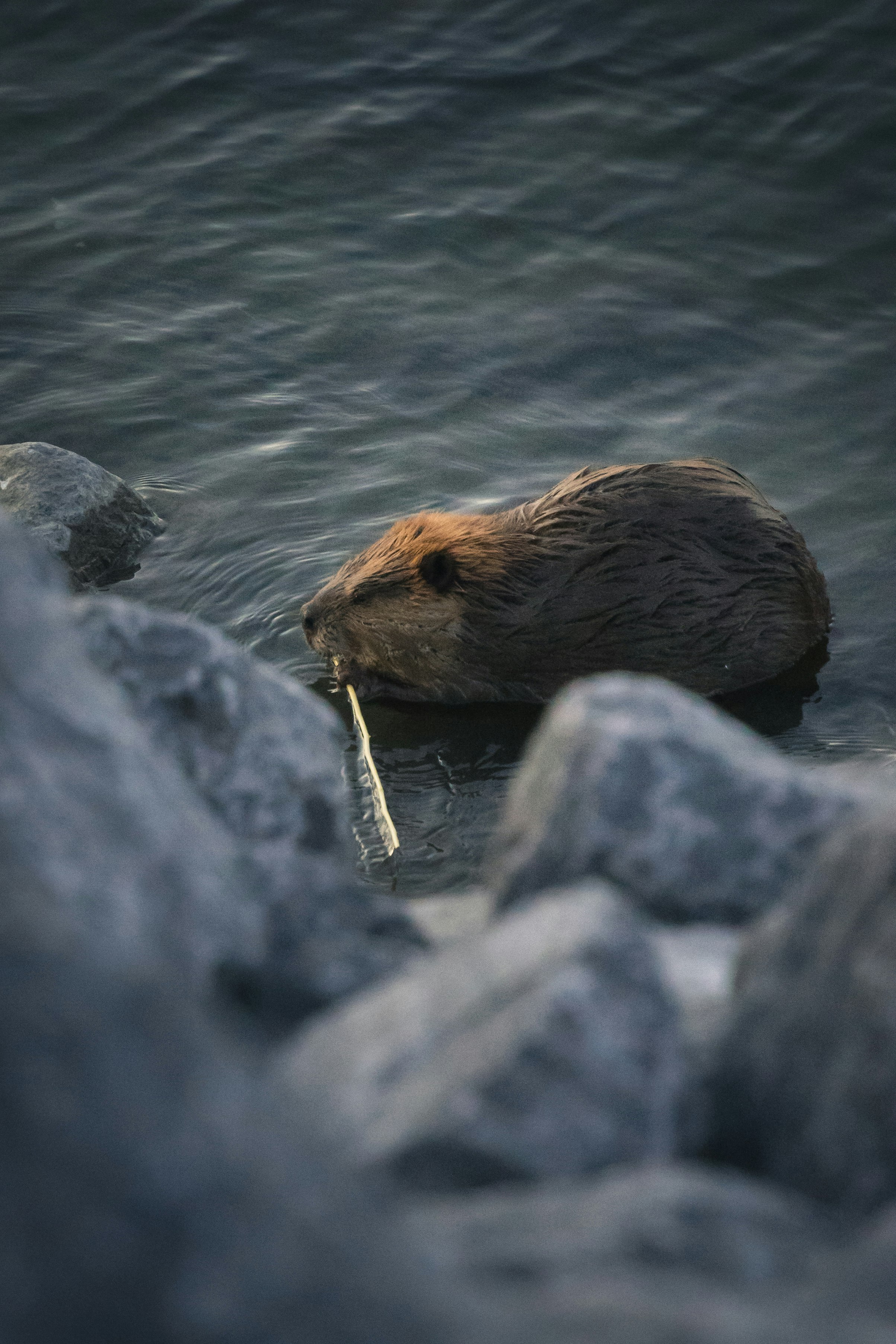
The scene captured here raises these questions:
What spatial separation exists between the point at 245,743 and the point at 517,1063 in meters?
1.00

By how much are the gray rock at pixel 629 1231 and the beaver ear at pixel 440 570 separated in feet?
12.8

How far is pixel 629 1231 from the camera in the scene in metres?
1.37

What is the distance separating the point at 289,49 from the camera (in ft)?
34.3

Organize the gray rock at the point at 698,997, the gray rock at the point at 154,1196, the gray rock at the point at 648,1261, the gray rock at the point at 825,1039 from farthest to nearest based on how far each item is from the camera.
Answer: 1. the gray rock at the point at 698,997
2. the gray rock at the point at 825,1039
3. the gray rock at the point at 648,1261
4. the gray rock at the point at 154,1196

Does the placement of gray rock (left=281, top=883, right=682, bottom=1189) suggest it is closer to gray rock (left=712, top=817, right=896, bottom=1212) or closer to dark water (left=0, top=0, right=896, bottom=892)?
gray rock (left=712, top=817, right=896, bottom=1212)

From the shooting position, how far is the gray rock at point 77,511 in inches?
242

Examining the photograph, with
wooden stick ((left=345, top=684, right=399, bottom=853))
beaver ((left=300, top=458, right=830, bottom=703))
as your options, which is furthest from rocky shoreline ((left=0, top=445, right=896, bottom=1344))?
beaver ((left=300, top=458, right=830, bottom=703))

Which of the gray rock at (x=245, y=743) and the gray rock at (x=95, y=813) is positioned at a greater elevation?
the gray rock at (x=95, y=813)

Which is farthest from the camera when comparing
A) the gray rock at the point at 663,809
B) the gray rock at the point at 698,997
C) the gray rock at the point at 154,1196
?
the gray rock at the point at 663,809

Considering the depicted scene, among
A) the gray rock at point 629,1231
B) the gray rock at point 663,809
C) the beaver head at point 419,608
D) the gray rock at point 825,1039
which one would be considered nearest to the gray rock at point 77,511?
the beaver head at point 419,608

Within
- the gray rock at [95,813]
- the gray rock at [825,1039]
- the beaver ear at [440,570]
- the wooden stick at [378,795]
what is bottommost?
the wooden stick at [378,795]

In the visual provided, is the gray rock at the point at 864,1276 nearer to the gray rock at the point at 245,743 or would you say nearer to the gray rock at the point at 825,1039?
the gray rock at the point at 825,1039

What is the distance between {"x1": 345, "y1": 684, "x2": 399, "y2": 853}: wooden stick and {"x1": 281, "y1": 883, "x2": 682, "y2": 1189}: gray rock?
2.67 m

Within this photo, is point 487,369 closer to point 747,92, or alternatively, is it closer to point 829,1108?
point 747,92
